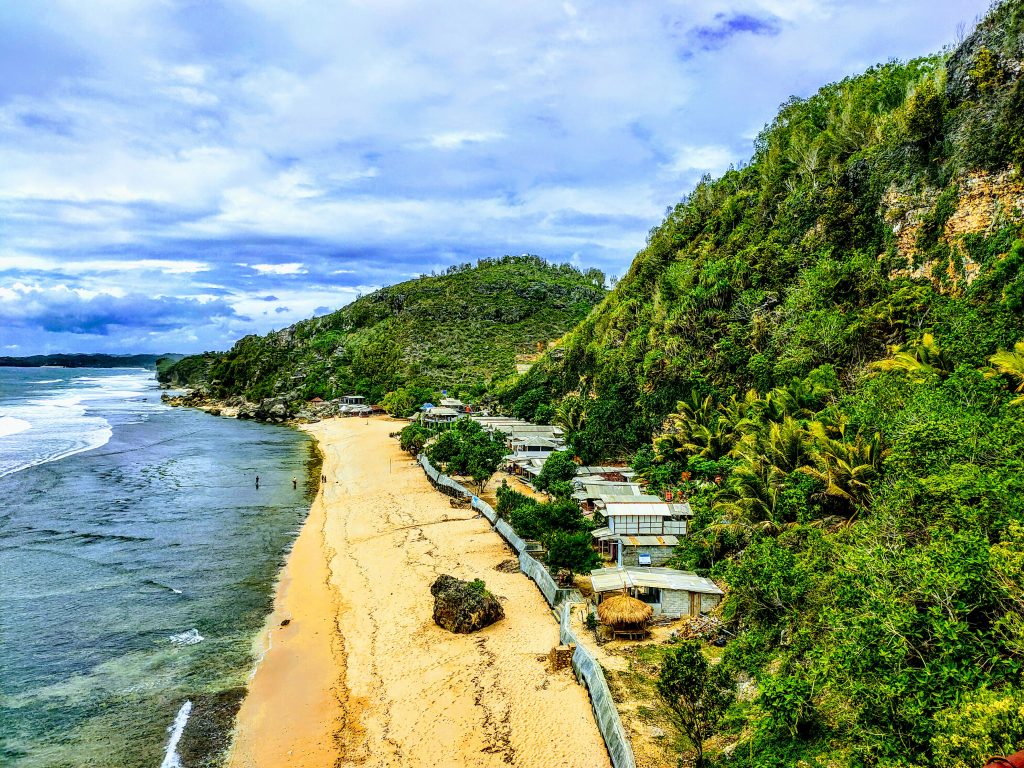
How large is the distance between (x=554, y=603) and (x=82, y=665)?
52.8 feet

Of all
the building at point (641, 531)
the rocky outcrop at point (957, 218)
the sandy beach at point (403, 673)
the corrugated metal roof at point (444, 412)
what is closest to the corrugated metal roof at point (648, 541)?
the building at point (641, 531)

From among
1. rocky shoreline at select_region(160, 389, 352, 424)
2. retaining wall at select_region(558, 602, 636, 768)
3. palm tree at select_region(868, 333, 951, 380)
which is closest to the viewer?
retaining wall at select_region(558, 602, 636, 768)

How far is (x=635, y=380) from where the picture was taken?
41125 mm

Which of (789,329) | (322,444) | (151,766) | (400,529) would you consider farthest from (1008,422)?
(322,444)

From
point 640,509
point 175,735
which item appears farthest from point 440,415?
point 175,735

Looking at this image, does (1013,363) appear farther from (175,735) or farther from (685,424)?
(175,735)

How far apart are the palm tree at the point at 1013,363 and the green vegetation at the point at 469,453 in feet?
84.1

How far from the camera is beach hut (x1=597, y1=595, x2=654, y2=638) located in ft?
59.0

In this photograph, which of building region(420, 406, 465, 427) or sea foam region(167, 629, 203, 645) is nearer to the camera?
sea foam region(167, 629, 203, 645)

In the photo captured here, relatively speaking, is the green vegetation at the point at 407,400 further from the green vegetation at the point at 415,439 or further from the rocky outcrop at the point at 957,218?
the rocky outcrop at the point at 957,218

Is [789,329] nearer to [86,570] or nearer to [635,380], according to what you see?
[635,380]

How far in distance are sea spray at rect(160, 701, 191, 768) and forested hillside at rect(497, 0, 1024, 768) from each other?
43.8 ft

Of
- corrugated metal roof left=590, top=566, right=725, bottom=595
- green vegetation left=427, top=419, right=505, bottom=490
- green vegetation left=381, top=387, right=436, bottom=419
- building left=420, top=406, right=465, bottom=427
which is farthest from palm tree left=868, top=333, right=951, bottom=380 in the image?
green vegetation left=381, top=387, right=436, bottom=419

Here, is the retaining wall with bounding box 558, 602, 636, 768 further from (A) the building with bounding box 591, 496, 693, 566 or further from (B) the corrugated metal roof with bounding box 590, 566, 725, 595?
(A) the building with bounding box 591, 496, 693, 566
